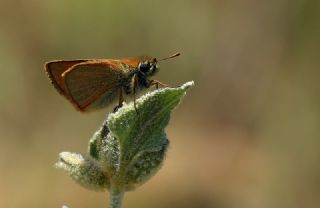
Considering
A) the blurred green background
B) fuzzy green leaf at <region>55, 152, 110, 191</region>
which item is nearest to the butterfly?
fuzzy green leaf at <region>55, 152, 110, 191</region>

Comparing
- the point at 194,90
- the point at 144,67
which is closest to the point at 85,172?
the point at 144,67

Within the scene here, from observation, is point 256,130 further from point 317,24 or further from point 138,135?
point 138,135

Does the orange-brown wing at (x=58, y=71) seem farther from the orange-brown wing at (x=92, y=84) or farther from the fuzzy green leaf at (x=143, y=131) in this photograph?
the fuzzy green leaf at (x=143, y=131)

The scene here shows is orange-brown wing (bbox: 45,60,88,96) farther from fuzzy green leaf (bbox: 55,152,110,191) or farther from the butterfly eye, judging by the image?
fuzzy green leaf (bbox: 55,152,110,191)

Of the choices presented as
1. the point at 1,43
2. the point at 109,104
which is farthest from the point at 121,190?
the point at 1,43

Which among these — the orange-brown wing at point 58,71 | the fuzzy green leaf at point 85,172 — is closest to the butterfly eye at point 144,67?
the orange-brown wing at point 58,71

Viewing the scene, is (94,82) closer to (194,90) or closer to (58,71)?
(58,71)
